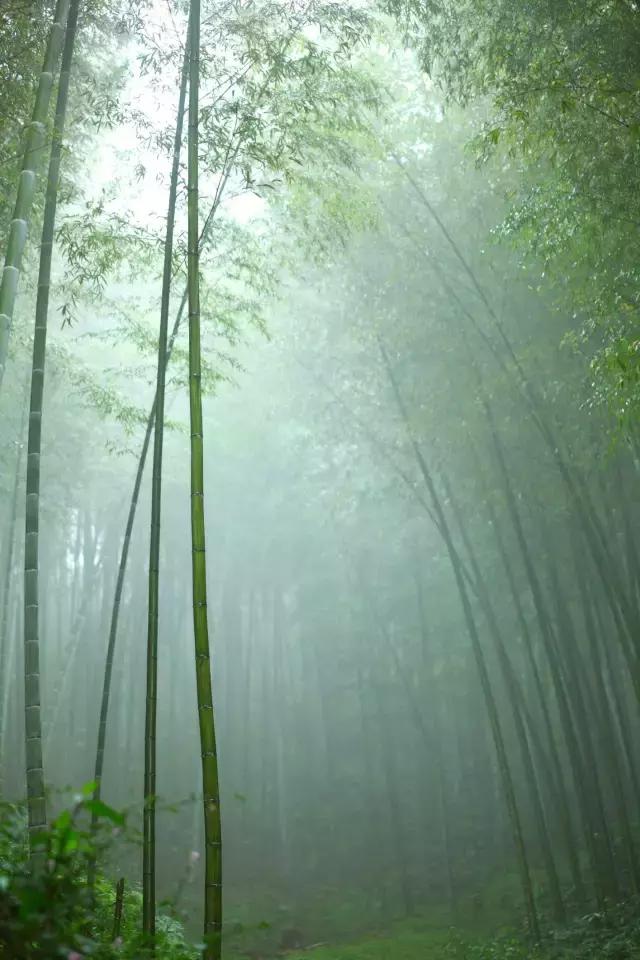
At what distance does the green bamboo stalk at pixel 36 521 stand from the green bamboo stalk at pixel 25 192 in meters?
0.07

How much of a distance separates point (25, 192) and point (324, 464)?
27.2 feet

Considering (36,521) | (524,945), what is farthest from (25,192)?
(524,945)

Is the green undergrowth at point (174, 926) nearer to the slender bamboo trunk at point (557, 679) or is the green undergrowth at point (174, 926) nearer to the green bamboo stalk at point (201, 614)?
the green bamboo stalk at point (201, 614)

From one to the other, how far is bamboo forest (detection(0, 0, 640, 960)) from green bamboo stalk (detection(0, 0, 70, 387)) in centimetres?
2

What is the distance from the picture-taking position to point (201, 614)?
235 centimetres

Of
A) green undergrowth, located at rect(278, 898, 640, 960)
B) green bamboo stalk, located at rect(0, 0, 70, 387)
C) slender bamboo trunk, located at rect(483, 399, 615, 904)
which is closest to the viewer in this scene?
green bamboo stalk, located at rect(0, 0, 70, 387)

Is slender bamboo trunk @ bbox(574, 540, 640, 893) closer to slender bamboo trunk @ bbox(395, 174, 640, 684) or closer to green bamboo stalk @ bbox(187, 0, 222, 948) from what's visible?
slender bamboo trunk @ bbox(395, 174, 640, 684)

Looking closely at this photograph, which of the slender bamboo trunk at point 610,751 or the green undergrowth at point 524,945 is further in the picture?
the slender bamboo trunk at point 610,751

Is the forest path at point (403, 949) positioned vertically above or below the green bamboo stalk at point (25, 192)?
below

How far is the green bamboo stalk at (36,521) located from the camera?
2.59 meters

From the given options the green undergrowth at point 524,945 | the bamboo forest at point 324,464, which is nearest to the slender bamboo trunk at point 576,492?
the bamboo forest at point 324,464

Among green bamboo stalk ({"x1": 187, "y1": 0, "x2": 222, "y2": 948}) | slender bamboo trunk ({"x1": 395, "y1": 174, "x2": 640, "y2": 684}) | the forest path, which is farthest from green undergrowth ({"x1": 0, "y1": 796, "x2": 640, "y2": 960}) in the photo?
slender bamboo trunk ({"x1": 395, "y1": 174, "x2": 640, "y2": 684})

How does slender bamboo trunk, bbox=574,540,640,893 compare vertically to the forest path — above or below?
above

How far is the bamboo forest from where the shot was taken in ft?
11.0
